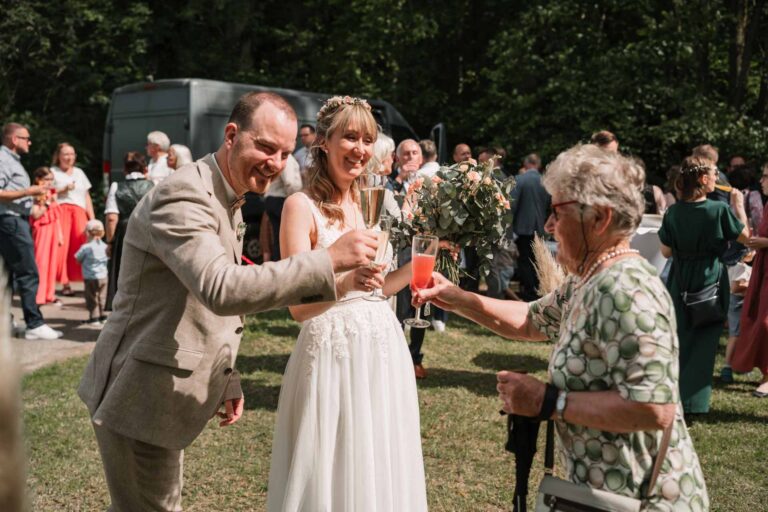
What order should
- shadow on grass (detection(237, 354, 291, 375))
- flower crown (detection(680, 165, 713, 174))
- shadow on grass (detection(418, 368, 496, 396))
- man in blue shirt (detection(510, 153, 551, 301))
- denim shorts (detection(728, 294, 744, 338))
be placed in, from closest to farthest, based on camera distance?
flower crown (detection(680, 165, 713, 174)), shadow on grass (detection(418, 368, 496, 396)), shadow on grass (detection(237, 354, 291, 375)), denim shorts (detection(728, 294, 744, 338)), man in blue shirt (detection(510, 153, 551, 301))

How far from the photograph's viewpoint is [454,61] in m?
21.6

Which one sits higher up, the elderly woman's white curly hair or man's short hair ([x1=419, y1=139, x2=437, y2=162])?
man's short hair ([x1=419, y1=139, x2=437, y2=162])

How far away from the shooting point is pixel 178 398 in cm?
256

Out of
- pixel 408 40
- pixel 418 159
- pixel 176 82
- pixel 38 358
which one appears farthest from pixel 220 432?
pixel 408 40

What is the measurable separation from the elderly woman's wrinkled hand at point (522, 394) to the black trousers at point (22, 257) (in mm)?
7637

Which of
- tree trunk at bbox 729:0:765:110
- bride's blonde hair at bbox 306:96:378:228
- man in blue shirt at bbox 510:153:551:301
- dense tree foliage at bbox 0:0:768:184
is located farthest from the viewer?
dense tree foliage at bbox 0:0:768:184

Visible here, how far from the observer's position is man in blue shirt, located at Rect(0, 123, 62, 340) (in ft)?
26.8

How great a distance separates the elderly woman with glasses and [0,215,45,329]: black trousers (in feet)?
25.3

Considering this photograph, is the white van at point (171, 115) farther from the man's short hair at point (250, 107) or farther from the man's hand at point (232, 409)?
the man's short hair at point (250, 107)

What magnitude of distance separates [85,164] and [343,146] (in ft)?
62.2

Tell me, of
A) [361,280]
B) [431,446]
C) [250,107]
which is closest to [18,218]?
[431,446]

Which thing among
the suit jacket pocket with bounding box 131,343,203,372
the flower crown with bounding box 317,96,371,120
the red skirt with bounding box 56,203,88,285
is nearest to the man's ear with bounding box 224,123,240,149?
the suit jacket pocket with bounding box 131,343,203,372

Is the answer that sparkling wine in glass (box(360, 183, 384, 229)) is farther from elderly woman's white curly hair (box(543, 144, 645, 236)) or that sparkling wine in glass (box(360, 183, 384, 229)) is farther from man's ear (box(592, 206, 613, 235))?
man's ear (box(592, 206, 613, 235))

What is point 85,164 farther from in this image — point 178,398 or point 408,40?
point 178,398
